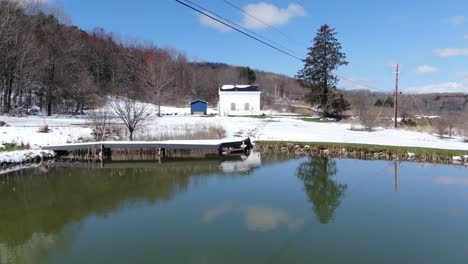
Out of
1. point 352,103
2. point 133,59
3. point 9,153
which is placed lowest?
point 9,153

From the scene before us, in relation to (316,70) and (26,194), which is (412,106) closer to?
(316,70)

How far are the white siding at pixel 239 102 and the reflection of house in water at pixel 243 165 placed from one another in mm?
28105

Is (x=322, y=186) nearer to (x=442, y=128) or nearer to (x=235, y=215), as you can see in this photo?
(x=235, y=215)

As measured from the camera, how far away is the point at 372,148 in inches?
667

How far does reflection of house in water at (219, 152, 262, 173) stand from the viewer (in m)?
14.0

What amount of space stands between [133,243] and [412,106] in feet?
172

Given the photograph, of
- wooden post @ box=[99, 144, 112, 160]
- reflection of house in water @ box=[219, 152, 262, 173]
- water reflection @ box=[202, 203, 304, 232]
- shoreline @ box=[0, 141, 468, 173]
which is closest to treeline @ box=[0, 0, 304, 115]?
wooden post @ box=[99, 144, 112, 160]

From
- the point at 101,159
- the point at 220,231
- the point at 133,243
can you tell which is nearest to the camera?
the point at 133,243

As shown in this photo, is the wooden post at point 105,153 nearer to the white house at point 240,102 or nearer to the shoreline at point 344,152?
the shoreline at point 344,152

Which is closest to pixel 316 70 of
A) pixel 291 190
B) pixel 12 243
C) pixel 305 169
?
pixel 305 169

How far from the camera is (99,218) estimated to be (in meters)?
8.04

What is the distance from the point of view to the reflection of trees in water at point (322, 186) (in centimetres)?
884

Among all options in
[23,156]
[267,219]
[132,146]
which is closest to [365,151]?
[267,219]

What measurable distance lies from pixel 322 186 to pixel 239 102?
113ft
